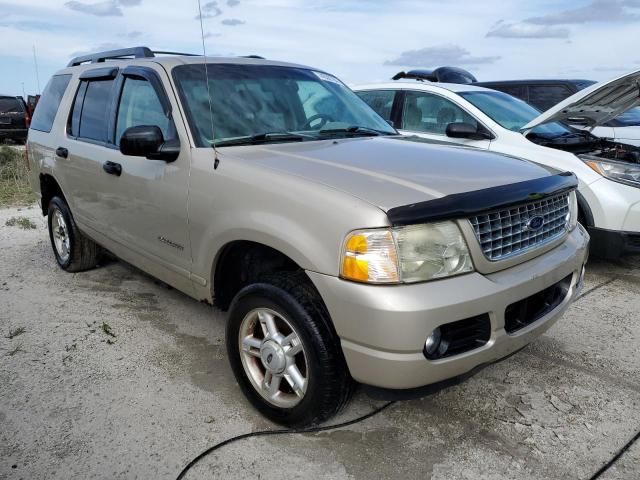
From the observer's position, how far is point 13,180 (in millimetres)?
10445

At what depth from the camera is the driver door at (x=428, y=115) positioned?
593 centimetres

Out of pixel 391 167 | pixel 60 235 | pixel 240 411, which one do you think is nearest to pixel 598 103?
pixel 391 167

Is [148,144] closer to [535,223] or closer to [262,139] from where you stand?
[262,139]

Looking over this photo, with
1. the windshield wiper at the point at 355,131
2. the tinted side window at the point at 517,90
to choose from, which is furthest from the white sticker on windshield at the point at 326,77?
the tinted side window at the point at 517,90

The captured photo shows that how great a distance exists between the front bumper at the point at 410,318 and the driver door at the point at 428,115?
3.71 m

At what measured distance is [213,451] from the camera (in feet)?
8.39

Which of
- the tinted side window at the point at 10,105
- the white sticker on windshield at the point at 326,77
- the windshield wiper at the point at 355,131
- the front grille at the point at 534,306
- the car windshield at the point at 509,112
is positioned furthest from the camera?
the tinted side window at the point at 10,105

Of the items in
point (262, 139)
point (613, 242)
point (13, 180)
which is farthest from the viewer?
point (13, 180)

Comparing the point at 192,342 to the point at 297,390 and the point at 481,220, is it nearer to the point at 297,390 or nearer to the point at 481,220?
the point at 297,390

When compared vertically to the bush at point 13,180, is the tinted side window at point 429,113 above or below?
above

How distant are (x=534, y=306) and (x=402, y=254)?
2.87ft

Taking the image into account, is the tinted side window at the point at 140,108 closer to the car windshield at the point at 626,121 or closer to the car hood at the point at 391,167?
the car hood at the point at 391,167

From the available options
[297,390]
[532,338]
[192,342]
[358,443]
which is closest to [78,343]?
[192,342]

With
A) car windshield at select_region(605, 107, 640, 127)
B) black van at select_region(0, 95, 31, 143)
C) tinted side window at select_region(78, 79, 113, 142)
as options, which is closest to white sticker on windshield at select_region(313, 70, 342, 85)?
tinted side window at select_region(78, 79, 113, 142)
